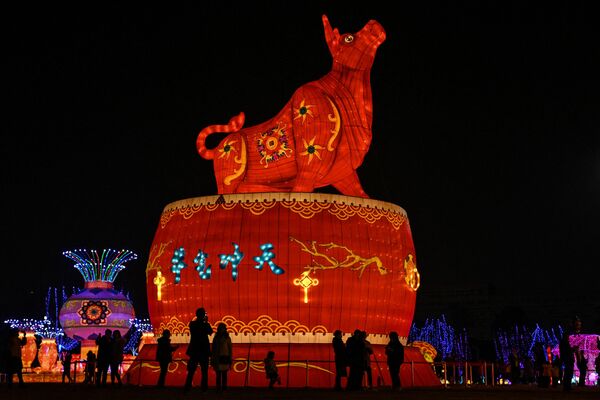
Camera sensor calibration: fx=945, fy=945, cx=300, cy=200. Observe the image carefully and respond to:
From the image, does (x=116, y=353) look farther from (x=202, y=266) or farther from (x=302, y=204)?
(x=302, y=204)

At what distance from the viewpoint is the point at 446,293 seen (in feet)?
375

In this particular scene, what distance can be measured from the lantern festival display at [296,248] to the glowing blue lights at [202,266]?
0.04 meters

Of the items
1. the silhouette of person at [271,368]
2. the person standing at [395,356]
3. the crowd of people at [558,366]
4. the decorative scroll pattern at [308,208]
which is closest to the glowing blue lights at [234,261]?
the decorative scroll pattern at [308,208]

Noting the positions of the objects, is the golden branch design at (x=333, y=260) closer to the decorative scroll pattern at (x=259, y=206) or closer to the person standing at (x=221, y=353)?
the decorative scroll pattern at (x=259, y=206)

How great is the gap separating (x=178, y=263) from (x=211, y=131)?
5.42 m

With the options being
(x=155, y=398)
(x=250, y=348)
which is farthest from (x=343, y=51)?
(x=155, y=398)

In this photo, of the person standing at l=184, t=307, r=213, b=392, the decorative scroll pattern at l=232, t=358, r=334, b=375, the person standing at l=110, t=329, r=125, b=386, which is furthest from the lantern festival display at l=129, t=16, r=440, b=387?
the person standing at l=184, t=307, r=213, b=392

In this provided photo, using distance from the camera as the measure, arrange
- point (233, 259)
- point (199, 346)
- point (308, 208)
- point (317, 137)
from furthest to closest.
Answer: point (317, 137) < point (308, 208) < point (233, 259) < point (199, 346)

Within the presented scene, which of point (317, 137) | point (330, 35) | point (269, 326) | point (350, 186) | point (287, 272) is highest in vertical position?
point (330, 35)

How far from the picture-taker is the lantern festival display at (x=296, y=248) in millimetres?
27844

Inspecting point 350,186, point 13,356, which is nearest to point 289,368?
point 350,186

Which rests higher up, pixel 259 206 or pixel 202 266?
pixel 259 206

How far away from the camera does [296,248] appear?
28047 millimetres

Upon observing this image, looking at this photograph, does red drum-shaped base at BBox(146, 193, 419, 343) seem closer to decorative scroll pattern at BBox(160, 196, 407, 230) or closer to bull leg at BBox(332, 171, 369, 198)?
decorative scroll pattern at BBox(160, 196, 407, 230)
